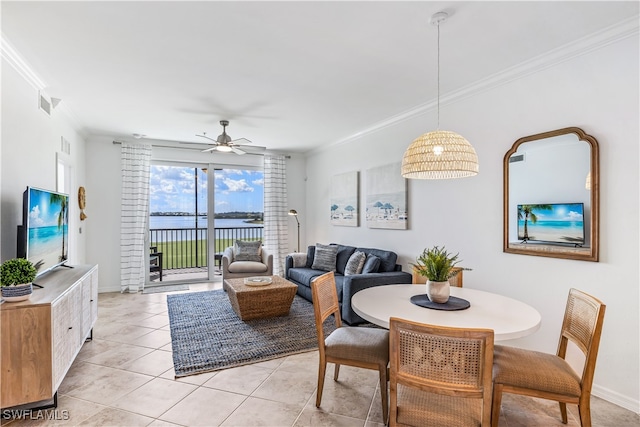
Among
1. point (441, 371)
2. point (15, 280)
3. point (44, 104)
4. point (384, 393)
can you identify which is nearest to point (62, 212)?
point (44, 104)

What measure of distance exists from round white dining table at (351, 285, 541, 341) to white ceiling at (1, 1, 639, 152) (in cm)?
187

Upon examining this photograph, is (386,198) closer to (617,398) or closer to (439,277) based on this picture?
(439,277)

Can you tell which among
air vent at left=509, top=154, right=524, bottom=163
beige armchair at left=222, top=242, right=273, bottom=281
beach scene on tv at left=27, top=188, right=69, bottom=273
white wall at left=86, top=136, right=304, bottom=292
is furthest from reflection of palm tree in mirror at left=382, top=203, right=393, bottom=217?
white wall at left=86, top=136, right=304, bottom=292

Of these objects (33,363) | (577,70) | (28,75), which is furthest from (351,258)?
(28,75)

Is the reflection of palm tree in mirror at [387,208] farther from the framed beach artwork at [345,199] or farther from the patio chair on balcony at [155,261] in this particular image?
the patio chair on balcony at [155,261]

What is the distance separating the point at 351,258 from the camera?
15.0ft

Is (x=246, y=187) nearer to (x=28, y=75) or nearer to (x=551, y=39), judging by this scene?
(x=28, y=75)

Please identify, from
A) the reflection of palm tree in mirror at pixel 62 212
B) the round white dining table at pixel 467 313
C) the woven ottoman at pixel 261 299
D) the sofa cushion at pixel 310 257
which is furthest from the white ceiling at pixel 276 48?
the sofa cushion at pixel 310 257

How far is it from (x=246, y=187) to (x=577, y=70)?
5.50 m

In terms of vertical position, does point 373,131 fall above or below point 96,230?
above

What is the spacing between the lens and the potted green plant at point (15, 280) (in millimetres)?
2041

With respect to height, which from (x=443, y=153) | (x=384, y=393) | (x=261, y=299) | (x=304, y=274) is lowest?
(x=384, y=393)

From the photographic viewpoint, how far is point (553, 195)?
8.68ft

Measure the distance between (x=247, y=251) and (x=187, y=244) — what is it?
158 cm
